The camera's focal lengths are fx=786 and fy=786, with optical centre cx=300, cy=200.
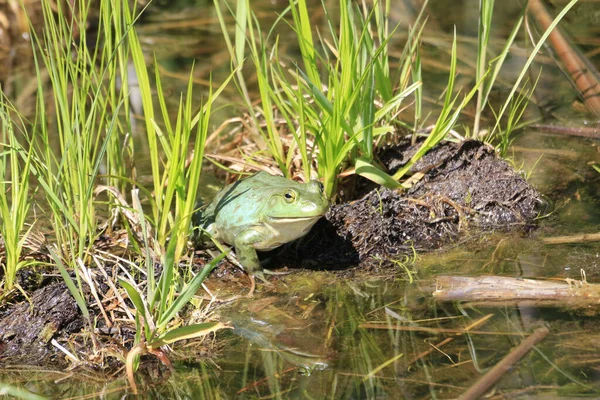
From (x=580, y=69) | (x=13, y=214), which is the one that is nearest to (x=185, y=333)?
(x=13, y=214)

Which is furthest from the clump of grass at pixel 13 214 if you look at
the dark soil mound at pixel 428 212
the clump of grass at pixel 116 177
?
the dark soil mound at pixel 428 212

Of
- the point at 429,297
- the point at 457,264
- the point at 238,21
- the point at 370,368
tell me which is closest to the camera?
the point at 370,368

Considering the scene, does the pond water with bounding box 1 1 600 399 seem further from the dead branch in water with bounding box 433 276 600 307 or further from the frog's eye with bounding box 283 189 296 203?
the frog's eye with bounding box 283 189 296 203

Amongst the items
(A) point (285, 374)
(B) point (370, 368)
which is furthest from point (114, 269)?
(B) point (370, 368)

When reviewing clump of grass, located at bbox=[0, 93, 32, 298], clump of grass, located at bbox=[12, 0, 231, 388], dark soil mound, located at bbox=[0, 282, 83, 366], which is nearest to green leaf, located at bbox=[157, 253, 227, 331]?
clump of grass, located at bbox=[12, 0, 231, 388]

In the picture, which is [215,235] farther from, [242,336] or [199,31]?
[199,31]

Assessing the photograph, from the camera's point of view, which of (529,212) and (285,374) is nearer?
(285,374)

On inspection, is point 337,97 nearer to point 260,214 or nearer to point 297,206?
point 297,206

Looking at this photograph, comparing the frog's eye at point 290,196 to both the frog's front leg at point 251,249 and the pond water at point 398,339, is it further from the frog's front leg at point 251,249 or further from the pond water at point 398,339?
the pond water at point 398,339
